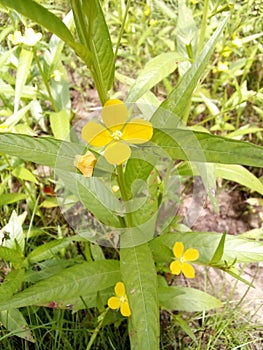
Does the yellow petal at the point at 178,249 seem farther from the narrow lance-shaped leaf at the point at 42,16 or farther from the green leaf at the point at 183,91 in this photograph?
the narrow lance-shaped leaf at the point at 42,16

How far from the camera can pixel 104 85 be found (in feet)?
2.55

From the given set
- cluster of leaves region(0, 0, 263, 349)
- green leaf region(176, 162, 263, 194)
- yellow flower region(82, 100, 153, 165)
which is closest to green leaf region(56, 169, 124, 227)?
cluster of leaves region(0, 0, 263, 349)

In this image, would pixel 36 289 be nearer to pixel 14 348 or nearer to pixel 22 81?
pixel 14 348

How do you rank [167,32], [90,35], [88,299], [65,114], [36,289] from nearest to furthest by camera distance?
[90,35] < [36,289] < [88,299] < [65,114] < [167,32]

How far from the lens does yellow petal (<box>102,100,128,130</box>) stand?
755 mm

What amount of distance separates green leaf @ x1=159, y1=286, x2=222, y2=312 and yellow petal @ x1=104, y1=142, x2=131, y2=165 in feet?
1.73

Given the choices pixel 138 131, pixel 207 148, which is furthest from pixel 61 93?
pixel 207 148

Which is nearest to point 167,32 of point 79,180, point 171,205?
point 171,205

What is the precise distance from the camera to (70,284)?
3.33ft

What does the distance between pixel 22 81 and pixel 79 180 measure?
40 centimetres

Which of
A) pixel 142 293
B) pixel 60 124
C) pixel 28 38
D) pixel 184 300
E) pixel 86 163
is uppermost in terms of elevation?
pixel 28 38

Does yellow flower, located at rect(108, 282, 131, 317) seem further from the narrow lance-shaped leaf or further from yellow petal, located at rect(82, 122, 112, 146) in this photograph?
the narrow lance-shaped leaf

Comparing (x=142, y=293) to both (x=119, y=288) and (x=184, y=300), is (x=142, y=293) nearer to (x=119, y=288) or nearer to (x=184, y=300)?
(x=119, y=288)

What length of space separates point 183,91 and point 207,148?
14cm
